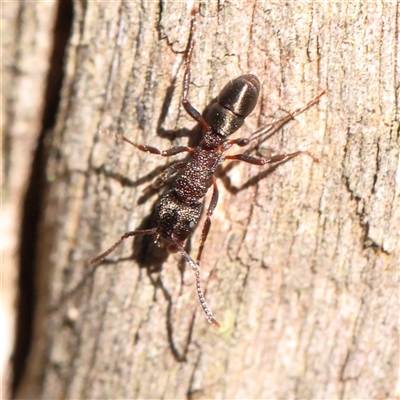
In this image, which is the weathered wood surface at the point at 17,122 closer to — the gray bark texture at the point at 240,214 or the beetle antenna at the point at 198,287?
the gray bark texture at the point at 240,214

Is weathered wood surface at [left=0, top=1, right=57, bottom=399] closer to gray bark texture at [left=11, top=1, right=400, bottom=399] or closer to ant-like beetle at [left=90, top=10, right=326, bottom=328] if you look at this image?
gray bark texture at [left=11, top=1, right=400, bottom=399]

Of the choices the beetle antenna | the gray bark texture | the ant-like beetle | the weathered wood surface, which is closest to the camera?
the gray bark texture

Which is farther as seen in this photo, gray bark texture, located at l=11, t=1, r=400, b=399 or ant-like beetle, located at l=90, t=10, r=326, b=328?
ant-like beetle, located at l=90, t=10, r=326, b=328

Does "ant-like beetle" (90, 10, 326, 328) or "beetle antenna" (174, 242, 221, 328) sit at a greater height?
"ant-like beetle" (90, 10, 326, 328)

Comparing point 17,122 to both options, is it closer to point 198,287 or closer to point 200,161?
point 200,161

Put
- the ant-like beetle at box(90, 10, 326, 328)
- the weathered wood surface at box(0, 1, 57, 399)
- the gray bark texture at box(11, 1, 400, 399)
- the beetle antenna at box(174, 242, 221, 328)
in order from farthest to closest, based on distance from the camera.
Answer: the weathered wood surface at box(0, 1, 57, 399) < the beetle antenna at box(174, 242, 221, 328) < the ant-like beetle at box(90, 10, 326, 328) < the gray bark texture at box(11, 1, 400, 399)

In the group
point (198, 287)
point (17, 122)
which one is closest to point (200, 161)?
point (198, 287)

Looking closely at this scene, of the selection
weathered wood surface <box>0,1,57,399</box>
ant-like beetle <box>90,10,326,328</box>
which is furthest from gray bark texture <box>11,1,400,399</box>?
weathered wood surface <box>0,1,57,399</box>
